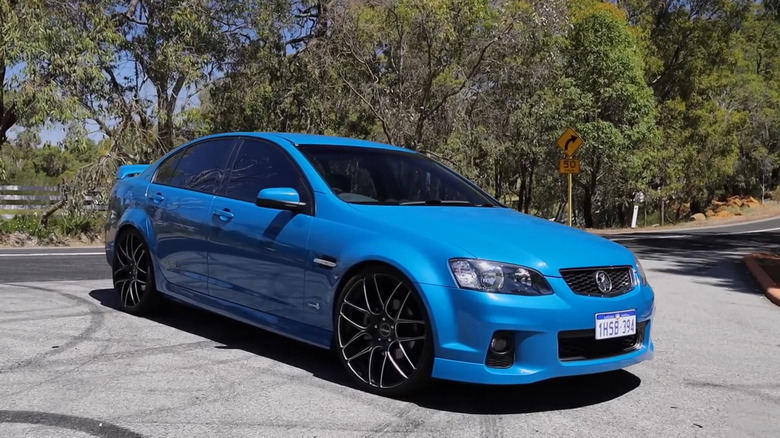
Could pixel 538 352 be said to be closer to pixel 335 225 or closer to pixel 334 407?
pixel 334 407

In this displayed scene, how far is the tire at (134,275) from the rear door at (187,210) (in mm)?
255

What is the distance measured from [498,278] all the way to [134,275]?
3.70m

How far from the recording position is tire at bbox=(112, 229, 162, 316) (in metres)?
6.39

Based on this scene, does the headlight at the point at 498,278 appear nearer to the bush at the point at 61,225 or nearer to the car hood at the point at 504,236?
the car hood at the point at 504,236

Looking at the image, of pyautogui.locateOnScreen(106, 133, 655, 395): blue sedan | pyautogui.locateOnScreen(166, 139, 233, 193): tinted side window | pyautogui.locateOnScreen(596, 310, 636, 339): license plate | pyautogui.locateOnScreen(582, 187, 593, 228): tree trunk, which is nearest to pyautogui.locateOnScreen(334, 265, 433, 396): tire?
pyautogui.locateOnScreen(106, 133, 655, 395): blue sedan

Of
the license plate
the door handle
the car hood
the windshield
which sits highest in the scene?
the windshield

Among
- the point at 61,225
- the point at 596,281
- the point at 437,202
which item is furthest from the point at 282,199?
the point at 61,225

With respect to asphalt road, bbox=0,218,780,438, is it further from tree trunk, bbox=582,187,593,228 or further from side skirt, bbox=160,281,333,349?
tree trunk, bbox=582,187,593,228

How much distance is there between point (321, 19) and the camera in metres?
21.8

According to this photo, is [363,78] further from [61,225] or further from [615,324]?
[615,324]

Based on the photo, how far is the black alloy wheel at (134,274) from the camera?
640 cm

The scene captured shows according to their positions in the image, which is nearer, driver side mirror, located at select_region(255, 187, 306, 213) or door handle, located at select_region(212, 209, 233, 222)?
driver side mirror, located at select_region(255, 187, 306, 213)

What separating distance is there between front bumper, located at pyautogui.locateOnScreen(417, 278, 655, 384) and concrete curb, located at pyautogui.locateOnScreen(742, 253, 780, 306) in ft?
20.3

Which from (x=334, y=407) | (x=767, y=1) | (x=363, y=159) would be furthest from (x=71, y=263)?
(x=767, y=1)
